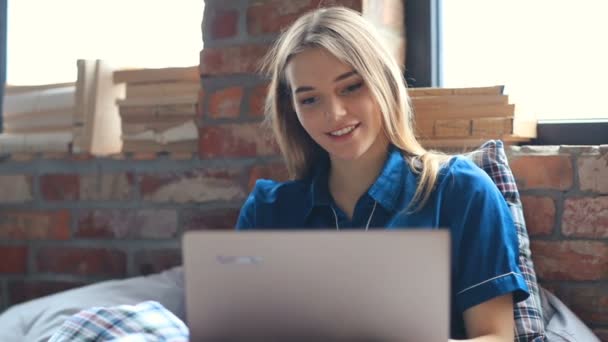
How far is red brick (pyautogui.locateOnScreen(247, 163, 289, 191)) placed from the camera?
175 cm

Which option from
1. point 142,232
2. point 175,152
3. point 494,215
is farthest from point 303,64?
point 142,232

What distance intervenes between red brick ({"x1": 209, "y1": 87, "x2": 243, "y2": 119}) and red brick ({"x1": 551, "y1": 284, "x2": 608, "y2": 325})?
0.79 meters

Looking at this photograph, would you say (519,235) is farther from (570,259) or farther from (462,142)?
(462,142)

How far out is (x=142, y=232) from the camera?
1919 millimetres

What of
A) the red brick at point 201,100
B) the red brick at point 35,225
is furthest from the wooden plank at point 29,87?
the red brick at point 201,100

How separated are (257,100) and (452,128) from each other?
446mm

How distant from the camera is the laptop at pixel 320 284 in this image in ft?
2.53

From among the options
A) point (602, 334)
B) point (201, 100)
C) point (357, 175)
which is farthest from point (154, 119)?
point (602, 334)

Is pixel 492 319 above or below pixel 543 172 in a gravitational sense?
below

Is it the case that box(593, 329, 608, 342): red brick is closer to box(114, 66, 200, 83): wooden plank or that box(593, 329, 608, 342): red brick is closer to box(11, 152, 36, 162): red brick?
box(114, 66, 200, 83): wooden plank

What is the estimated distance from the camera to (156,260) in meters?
1.91

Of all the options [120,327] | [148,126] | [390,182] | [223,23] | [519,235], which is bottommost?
[120,327]

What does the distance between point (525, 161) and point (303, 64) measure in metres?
0.50

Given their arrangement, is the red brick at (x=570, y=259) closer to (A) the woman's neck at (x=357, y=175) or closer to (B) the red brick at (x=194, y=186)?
(A) the woman's neck at (x=357, y=175)
